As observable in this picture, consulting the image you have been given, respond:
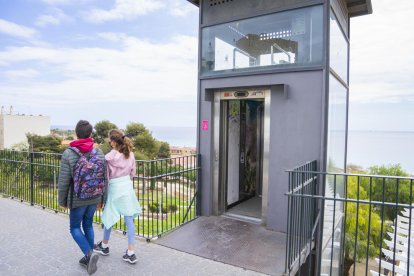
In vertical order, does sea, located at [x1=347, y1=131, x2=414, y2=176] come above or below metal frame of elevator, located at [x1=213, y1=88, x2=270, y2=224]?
below

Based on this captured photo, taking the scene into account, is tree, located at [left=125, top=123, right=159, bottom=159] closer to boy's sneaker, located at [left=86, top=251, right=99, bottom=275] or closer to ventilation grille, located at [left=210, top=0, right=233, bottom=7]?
ventilation grille, located at [left=210, top=0, right=233, bottom=7]

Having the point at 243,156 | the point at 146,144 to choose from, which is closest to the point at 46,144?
the point at 146,144

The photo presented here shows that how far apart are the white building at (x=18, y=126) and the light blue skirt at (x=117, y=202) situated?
5413 cm

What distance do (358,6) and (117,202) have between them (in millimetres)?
6308

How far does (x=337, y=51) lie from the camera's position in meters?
5.01

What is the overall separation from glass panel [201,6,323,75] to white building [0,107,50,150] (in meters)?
53.5

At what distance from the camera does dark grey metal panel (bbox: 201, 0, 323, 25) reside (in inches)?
175

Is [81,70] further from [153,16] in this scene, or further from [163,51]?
[153,16]

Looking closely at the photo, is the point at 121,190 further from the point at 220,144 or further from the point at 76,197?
the point at 220,144

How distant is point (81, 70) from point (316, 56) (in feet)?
177

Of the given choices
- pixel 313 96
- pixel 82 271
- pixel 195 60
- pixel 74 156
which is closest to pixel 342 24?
pixel 313 96

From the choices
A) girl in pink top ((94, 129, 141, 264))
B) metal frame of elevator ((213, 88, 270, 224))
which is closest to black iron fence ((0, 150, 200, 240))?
metal frame of elevator ((213, 88, 270, 224))

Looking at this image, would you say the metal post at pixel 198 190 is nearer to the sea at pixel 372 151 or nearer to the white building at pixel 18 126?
the sea at pixel 372 151

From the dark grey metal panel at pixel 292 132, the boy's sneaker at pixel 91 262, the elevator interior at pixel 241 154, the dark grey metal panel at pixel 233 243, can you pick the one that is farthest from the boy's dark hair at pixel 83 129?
the dark grey metal panel at pixel 292 132
